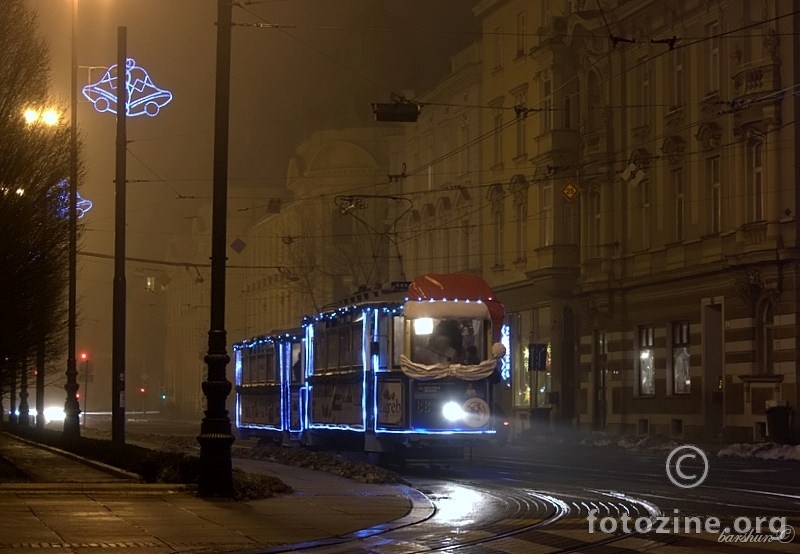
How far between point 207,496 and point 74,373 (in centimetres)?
2147

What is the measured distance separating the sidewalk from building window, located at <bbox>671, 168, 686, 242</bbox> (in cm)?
2445

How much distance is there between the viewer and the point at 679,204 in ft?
152

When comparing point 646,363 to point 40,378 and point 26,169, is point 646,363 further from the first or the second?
point 26,169

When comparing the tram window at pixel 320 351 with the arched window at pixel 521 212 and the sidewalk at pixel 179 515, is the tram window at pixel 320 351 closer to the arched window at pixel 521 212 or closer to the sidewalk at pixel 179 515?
the sidewalk at pixel 179 515

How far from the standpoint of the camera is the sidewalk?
14.8m

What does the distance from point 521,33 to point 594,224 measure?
32.9 feet

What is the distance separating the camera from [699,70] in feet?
146

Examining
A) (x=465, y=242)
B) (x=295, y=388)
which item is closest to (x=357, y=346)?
(x=295, y=388)

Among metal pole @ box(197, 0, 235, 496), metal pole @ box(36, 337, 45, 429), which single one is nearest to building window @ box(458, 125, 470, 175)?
metal pole @ box(36, 337, 45, 429)

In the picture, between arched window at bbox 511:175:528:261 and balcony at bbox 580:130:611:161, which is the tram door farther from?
arched window at bbox 511:175:528:261

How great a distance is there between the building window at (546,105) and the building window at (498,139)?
4.75 meters

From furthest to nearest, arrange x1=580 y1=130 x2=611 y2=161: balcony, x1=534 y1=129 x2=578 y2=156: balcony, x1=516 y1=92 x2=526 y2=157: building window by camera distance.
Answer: x1=516 y1=92 x2=526 y2=157: building window → x1=534 y1=129 x2=578 y2=156: balcony → x1=580 y1=130 x2=611 y2=161: balcony

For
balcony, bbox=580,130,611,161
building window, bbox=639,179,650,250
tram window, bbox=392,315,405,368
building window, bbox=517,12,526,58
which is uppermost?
building window, bbox=517,12,526,58

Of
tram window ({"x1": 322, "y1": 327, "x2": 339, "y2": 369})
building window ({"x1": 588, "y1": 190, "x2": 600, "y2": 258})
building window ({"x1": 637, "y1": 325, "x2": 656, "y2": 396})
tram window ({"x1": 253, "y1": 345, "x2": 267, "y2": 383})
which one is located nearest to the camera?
tram window ({"x1": 322, "y1": 327, "x2": 339, "y2": 369})
